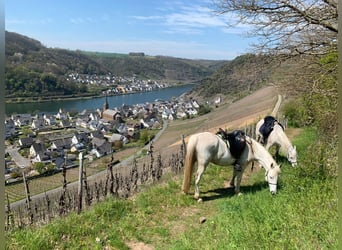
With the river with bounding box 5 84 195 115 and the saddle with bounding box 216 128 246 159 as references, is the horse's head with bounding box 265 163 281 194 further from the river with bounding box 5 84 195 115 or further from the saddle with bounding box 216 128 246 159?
the river with bounding box 5 84 195 115

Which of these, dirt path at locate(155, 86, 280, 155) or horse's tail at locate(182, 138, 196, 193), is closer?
horse's tail at locate(182, 138, 196, 193)

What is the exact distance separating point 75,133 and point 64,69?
74.3 m

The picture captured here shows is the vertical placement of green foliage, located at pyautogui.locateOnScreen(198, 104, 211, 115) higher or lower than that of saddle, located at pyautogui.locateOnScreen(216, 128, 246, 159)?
lower

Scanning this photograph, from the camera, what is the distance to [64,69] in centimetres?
11194

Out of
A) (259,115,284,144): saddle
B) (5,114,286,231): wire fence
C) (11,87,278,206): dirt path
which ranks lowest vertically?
(11,87,278,206): dirt path

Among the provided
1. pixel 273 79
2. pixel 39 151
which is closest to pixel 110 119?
pixel 39 151

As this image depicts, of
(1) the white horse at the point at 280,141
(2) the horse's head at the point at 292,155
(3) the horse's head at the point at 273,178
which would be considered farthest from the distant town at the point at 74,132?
(3) the horse's head at the point at 273,178

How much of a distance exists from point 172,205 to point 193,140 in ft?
3.76

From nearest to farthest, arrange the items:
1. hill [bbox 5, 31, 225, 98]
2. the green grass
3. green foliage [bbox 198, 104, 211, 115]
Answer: the green grass, green foliage [bbox 198, 104, 211, 115], hill [bbox 5, 31, 225, 98]

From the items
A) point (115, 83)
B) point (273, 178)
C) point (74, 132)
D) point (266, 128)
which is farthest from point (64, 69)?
point (273, 178)

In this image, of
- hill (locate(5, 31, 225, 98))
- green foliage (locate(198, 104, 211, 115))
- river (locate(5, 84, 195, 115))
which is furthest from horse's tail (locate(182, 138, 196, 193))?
green foliage (locate(198, 104, 211, 115))

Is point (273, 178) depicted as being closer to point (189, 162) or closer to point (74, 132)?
point (189, 162)

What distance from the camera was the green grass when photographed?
3404mm

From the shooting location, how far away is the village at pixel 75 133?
27.5 m
